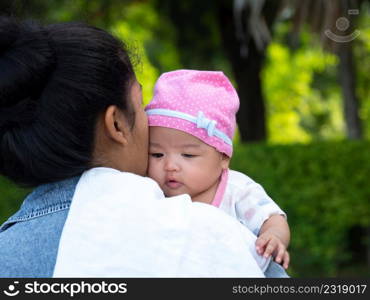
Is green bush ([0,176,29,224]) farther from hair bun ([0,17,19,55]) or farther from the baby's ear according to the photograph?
hair bun ([0,17,19,55])

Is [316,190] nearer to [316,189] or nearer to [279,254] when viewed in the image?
[316,189]

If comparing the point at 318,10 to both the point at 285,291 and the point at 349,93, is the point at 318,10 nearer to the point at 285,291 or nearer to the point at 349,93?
the point at 349,93

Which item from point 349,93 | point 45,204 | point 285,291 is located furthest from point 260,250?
point 349,93

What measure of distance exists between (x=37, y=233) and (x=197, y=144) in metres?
0.95

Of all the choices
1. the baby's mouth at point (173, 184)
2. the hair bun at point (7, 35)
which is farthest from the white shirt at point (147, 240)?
the baby's mouth at point (173, 184)

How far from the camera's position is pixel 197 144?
2.72 metres

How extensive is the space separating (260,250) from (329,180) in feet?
22.9

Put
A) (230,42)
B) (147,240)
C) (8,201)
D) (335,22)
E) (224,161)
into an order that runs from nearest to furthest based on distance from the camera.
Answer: (147,240)
(224,161)
(8,201)
(335,22)
(230,42)

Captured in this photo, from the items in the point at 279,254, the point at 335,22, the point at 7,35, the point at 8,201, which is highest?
the point at 335,22

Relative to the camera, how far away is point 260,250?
201cm

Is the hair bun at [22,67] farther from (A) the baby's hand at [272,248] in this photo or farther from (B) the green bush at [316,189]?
(B) the green bush at [316,189]

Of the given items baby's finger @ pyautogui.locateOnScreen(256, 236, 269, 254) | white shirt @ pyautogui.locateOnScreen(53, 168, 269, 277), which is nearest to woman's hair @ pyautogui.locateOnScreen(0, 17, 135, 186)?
white shirt @ pyautogui.locateOnScreen(53, 168, 269, 277)

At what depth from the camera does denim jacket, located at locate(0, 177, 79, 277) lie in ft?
6.08
